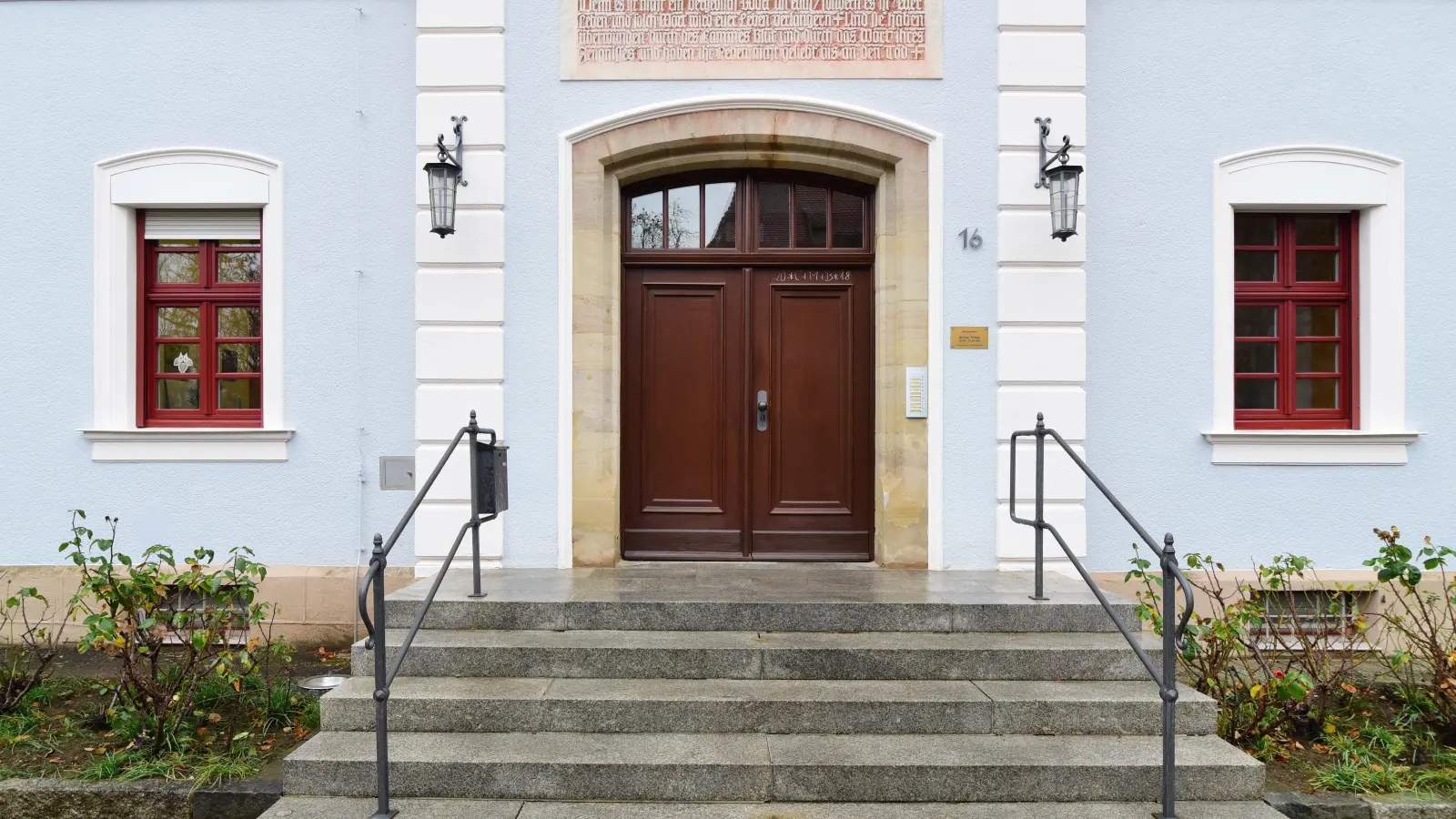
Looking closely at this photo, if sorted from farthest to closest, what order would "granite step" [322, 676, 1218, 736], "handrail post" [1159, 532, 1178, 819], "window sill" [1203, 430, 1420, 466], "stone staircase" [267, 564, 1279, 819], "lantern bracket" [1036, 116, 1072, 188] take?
"window sill" [1203, 430, 1420, 466] < "lantern bracket" [1036, 116, 1072, 188] < "granite step" [322, 676, 1218, 736] < "stone staircase" [267, 564, 1279, 819] < "handrail post" [1159, 532, 1178, 819]

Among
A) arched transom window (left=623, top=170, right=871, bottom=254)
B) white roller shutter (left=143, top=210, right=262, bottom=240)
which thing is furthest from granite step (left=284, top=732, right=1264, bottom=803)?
white roller shutter (left=143, top=210, right=262, bottom=240)

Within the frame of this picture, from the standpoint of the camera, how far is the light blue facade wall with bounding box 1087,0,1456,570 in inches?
245

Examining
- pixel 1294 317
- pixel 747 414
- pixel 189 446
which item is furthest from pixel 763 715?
pixel 1294 317

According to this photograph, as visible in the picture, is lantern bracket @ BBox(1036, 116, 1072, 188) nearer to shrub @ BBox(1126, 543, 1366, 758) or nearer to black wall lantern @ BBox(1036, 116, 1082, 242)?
black wall lantern @ BBox(1036, 116, 1082, 242)

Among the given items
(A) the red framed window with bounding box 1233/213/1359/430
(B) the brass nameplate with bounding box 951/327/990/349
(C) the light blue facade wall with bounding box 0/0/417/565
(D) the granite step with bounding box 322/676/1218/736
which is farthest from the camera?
(A) the red framed window with bounding box 1233/213/1359/430

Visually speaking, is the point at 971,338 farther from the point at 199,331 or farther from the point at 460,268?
the point at 199,331

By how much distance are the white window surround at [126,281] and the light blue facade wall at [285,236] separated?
89mm

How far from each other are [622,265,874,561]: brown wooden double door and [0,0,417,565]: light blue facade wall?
1.75m

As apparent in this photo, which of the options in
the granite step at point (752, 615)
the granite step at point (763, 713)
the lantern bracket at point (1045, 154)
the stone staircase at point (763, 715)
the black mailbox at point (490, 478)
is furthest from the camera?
the lantern bracket at point (1045, 154)

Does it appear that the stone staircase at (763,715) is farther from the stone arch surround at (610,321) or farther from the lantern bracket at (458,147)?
the lantern bracket at (458,147)

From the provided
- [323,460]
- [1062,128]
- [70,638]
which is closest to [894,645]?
[1062,128]

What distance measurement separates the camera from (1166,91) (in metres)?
6.24

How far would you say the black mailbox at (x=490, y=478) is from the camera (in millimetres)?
5246

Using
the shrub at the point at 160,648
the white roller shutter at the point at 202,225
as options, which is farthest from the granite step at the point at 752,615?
the white roller shutter at the point at 202,225
